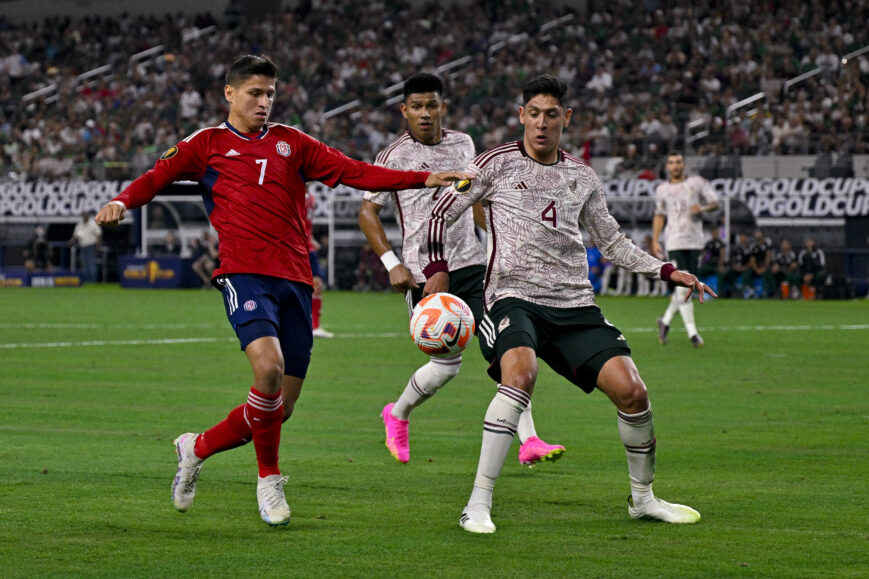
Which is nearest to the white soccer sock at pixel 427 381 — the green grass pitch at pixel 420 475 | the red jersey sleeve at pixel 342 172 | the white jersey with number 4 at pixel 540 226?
the green grass pitch at pixel 420 475

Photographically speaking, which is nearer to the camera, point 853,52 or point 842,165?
point 842,165

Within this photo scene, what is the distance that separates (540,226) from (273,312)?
148 centimetres

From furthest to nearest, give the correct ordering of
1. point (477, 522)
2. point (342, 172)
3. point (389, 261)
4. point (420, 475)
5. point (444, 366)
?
point (444, 366), point (389, 261), point (420, 475), point (342, 172), point (477, 522)

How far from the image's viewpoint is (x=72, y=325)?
21688 mm

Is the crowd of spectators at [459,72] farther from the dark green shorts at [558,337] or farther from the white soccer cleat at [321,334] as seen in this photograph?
the dark green shorts at [558,337]

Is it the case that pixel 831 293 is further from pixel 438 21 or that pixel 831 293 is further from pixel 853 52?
pixel 438 21

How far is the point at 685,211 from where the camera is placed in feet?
61.9

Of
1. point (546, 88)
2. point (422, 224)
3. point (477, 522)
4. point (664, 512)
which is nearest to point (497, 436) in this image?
point (477, 522)

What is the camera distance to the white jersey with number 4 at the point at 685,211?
18.8 metres

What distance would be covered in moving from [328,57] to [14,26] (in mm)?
15312

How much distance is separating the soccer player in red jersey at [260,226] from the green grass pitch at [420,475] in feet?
1.38

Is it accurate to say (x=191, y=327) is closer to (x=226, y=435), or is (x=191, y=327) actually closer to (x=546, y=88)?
(x=226, y=435)

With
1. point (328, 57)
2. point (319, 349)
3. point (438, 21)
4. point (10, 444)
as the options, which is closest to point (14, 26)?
point (328, 57)

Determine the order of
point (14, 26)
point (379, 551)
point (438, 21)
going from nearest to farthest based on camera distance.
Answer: point (379, 551) < point (438, 21) < point (14, 26)
